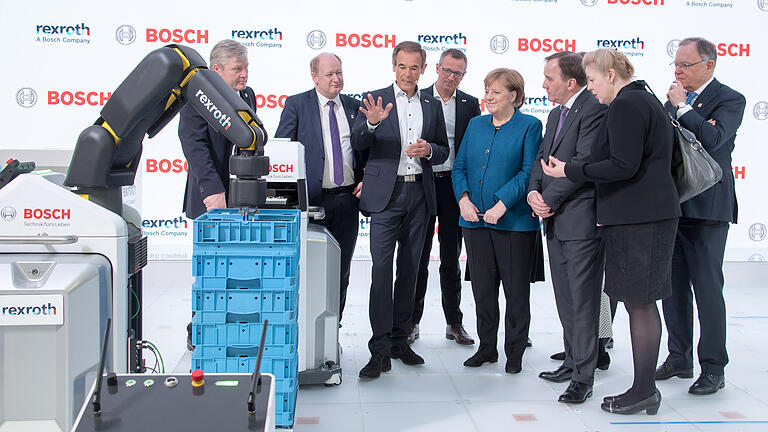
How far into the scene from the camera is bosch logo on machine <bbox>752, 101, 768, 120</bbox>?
636 centimetres

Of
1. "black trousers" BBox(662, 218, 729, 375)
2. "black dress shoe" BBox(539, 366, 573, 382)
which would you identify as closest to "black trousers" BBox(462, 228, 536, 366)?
"black dress shoe" BBox(539, 366, 573, 382)

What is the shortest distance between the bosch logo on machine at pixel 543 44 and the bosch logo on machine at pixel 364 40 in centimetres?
109

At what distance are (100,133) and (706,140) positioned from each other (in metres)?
2.67

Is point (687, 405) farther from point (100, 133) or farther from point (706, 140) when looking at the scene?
point (100, 133)

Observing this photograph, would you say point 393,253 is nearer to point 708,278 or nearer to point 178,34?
point 708,278

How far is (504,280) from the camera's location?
3867 mm

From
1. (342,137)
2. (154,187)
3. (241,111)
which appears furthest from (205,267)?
(154,187)

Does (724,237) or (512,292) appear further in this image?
(512,292)

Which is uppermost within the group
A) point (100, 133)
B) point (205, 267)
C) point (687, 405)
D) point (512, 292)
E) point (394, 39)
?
point (394, 39)

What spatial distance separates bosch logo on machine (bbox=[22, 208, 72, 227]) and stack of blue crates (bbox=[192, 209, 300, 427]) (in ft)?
1.38

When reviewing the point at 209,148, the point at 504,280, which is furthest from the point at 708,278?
the point at 209,148

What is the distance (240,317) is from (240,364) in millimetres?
162

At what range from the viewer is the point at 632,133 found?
9.91ft

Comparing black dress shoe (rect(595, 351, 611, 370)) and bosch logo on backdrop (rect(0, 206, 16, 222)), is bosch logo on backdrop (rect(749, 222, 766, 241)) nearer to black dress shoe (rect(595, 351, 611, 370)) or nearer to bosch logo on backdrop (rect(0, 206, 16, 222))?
black dress shoe (rect(595, 351, 611, 370))
